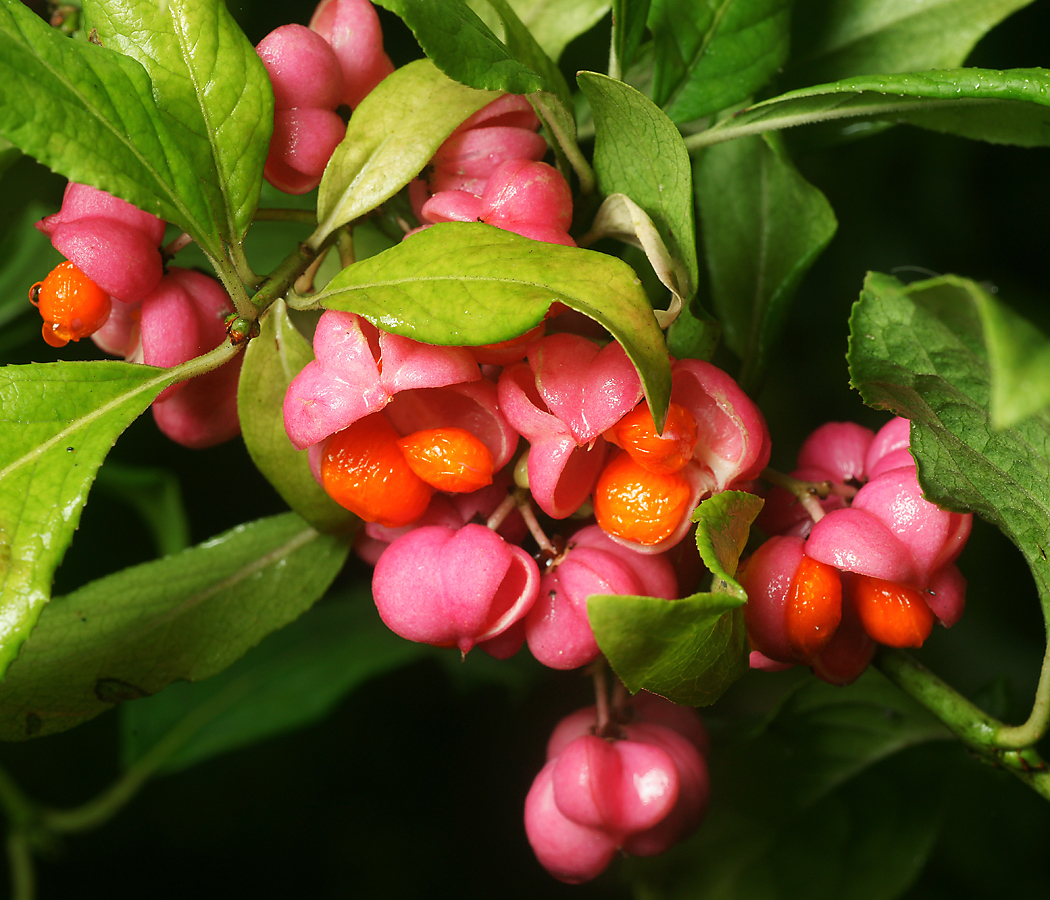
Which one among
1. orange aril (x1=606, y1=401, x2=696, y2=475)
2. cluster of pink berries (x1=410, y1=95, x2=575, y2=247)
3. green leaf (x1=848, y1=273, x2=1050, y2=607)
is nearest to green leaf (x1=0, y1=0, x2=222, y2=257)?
cluster of pink berries (x1=410, y1=95, x2=575, y2=247)

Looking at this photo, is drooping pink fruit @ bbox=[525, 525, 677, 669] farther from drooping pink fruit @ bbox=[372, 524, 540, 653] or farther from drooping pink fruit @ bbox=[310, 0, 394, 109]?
drooping pink fruit @ bbox=[310, 0, 394, 109]

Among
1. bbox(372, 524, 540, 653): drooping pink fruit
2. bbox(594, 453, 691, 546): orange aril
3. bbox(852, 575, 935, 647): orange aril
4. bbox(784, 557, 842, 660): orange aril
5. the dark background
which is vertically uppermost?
bbox(594, 453, 691, 546): orange aril

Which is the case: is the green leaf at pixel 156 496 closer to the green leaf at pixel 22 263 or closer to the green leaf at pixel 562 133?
the green leaf at pixel 22 263

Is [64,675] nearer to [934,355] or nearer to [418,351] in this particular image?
[418,351]

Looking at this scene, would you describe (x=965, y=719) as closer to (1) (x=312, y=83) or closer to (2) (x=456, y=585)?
(2) (x=456, y=585)

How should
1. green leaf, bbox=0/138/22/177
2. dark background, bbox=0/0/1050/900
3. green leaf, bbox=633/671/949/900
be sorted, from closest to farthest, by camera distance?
→ green leaf, bbox=0/138/22/177 < green leaf, bbox=633/671/949/900 < dark background, bbox=0/0/1050/900

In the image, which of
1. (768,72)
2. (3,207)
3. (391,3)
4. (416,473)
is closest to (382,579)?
(416,473)
